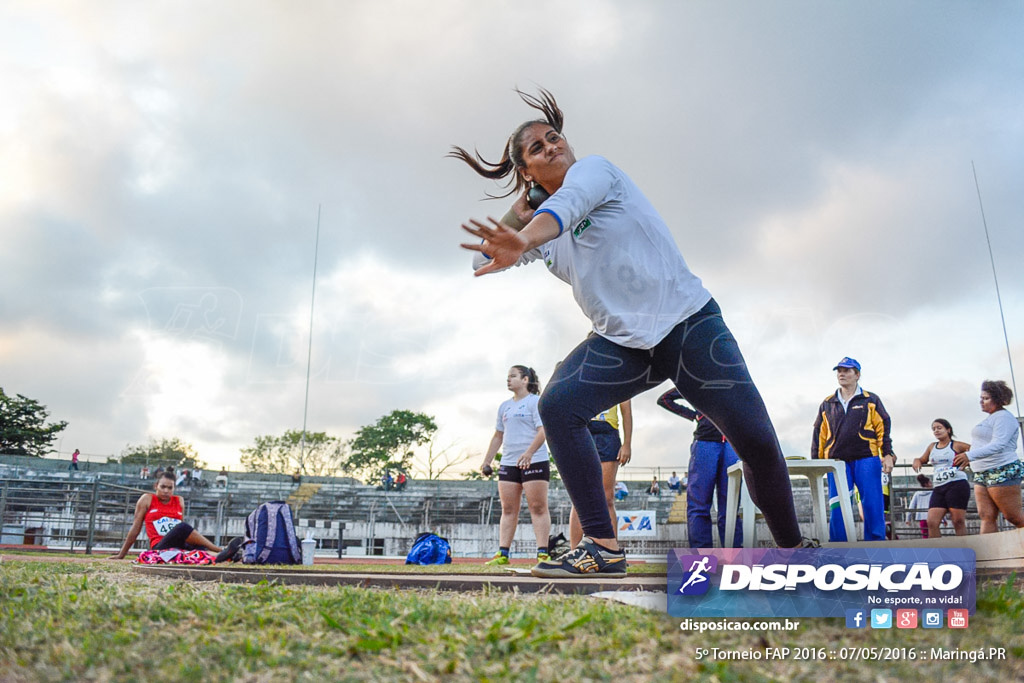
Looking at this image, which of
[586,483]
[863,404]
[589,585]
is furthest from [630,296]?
[863,404]

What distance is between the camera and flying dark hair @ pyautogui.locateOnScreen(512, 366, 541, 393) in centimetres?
758

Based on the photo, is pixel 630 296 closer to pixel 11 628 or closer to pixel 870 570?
pixel 870 570

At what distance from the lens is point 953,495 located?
29.0 feet

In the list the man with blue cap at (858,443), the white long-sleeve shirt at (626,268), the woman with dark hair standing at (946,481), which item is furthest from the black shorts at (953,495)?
the white long-sleeve shirt at (626,268)

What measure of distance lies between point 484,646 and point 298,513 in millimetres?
24752

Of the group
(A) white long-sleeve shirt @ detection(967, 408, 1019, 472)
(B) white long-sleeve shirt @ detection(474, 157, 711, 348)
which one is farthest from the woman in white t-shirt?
(A) white long-sleeve shirt @ detection(967, 408, 1019, 472)

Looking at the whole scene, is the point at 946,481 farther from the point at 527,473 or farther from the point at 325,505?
the point at 325,505

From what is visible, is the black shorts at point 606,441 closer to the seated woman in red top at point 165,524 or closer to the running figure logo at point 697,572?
the running figure logo at point 697,572

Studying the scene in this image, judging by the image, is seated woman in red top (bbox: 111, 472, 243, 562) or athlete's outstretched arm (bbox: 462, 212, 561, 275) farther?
seated woman in red top (bbox: 111, 472, 243, 562)

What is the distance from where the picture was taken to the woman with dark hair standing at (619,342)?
2.70 metres

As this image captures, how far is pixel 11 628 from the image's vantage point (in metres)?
2.15

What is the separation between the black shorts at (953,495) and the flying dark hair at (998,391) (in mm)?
2109

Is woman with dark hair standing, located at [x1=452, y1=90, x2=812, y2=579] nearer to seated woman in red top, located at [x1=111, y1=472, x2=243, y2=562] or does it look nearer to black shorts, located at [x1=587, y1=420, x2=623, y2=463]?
black shorts, located at [x1=587, y1=420, x2=623, y2=463]

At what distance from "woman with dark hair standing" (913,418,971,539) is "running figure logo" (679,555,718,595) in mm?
8027
